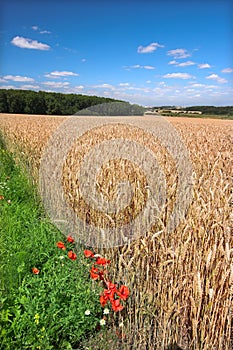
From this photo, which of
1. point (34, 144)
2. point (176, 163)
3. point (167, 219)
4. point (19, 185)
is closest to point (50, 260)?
point (167, 219)

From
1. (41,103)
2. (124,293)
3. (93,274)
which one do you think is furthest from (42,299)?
(41,103)

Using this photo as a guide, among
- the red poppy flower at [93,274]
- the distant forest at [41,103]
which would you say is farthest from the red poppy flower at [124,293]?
the distant forest at [41,103]

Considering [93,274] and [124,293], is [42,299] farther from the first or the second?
[124,293]

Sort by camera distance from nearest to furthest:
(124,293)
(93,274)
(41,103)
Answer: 1. (124,293)
2. (93,274)
3. (41,103)

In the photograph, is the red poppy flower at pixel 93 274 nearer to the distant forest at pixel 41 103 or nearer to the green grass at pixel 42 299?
the green grass at pixel 42 299

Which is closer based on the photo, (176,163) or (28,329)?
(28,329)

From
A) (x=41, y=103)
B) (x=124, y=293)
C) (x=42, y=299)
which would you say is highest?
(x=41, y=103)

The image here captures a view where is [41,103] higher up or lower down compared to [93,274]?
higher up

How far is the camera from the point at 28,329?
205 cm

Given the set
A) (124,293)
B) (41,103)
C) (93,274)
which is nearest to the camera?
(124,293)

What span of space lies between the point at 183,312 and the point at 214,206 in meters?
0.71

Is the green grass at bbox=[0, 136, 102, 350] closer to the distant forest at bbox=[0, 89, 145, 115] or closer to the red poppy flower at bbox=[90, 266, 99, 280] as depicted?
the red poppy flower at bbox=[90, 266, 99, 280]

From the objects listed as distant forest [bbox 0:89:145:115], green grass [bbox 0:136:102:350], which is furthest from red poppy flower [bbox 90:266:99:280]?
distant forest [bbox 0:89:145:115]

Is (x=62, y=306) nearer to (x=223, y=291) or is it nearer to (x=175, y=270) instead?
(x=175, y=270)
